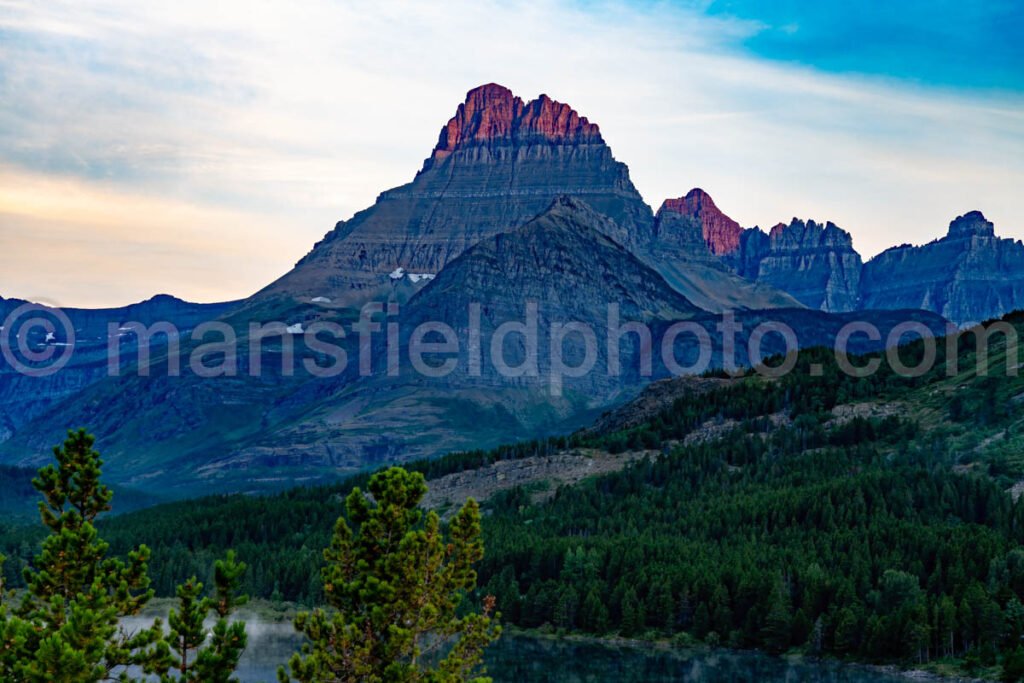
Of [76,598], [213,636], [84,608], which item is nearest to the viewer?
[84,608]

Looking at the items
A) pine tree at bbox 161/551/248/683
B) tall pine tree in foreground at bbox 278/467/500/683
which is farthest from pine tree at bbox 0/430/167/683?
tall pine tree in foreground at bbox 278/467/500/683

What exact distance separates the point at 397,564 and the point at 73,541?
1827cm

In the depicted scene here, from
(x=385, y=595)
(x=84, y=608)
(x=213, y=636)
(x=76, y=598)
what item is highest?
(x=84, y=608)

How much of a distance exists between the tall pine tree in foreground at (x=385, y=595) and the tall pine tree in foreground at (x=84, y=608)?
625 cm

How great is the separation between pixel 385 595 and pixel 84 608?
61.3 feet

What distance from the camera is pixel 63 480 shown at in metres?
90.8

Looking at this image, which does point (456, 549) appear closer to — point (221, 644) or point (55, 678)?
point (221, 644)

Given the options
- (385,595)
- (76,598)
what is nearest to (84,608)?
(76,598)

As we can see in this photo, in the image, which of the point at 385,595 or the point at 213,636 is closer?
the point at 213,636

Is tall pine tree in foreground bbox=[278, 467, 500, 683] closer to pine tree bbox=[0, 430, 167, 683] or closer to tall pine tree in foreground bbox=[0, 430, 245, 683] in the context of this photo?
tall pine tree in foreground bbox=[0, 430, 245, 683]

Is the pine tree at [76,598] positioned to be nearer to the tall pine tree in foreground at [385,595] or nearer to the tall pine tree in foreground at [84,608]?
the tall pine tree in foreground at [84,608]

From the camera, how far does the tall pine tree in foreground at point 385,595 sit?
3642 inches

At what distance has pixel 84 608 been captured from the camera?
80.6 metres

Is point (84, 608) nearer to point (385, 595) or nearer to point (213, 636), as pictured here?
point (213, 636)
